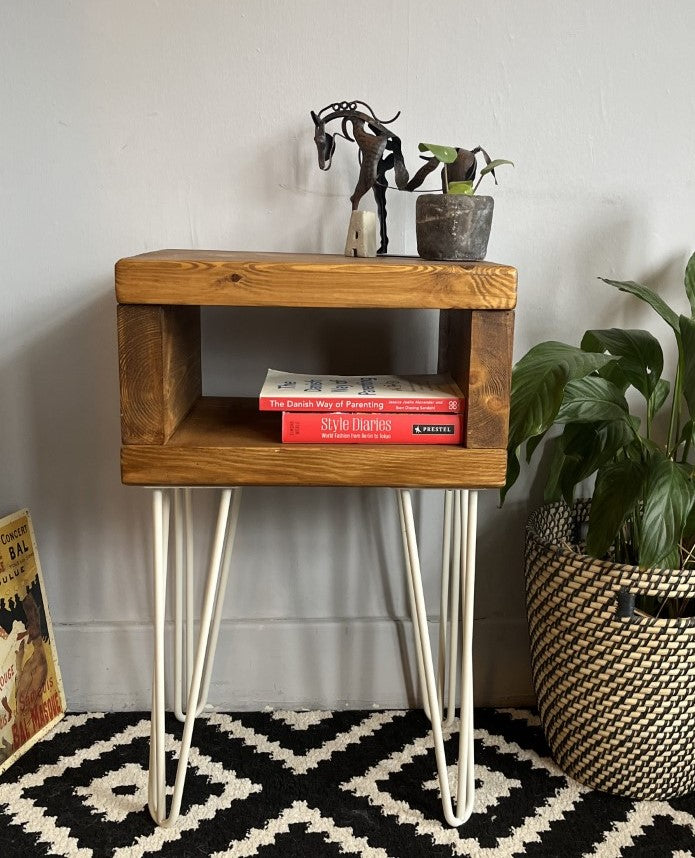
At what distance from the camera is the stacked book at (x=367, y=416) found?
3.63 feet

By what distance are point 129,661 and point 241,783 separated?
1.13 feet

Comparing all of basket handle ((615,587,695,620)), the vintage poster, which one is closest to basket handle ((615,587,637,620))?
basket handle ((615,587,695,620))

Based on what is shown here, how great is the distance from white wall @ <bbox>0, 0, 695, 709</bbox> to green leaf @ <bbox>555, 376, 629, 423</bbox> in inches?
10.9

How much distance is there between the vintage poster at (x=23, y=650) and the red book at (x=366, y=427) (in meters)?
0.60

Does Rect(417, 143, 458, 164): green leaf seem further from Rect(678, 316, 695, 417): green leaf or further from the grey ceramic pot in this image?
Rect(678, 316, 695, 417): green leaf

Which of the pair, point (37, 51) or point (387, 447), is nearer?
point (387, 447)

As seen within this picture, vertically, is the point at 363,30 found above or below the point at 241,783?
above

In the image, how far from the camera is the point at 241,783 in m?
1.31

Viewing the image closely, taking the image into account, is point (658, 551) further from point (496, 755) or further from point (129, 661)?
point (129, 661)

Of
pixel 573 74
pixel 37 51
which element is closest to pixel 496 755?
pixel 573 74

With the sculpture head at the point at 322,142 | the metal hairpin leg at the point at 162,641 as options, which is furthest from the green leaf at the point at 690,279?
the metal hairpin leg at the point at 162,641

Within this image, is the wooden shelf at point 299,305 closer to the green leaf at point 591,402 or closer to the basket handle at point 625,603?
the green leaf at point 591,402

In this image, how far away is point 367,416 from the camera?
111 cm

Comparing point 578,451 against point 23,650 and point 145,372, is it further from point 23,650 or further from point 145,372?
point 23,650
